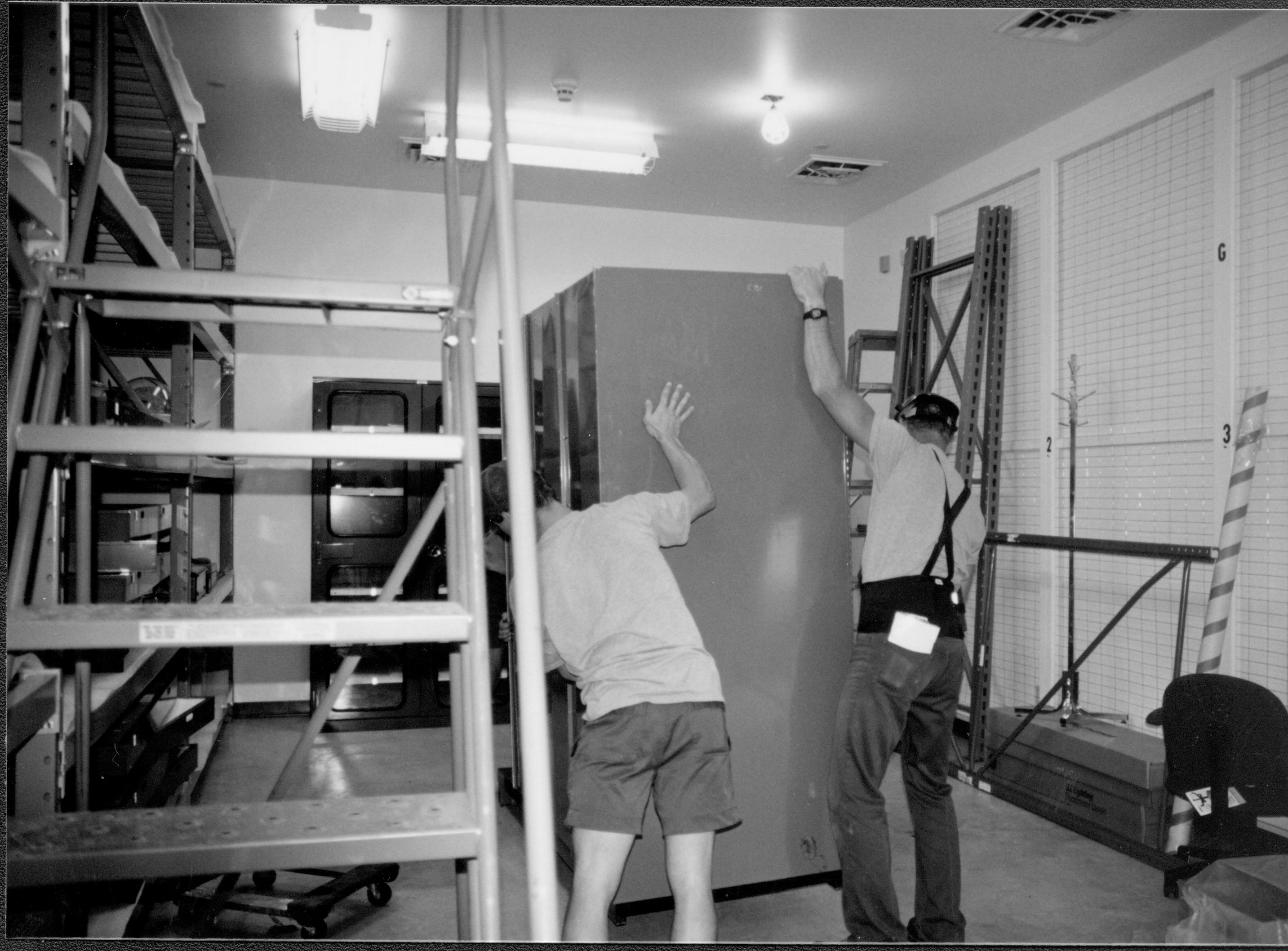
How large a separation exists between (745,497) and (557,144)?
2.48 m

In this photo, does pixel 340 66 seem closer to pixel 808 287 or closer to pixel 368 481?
pixel 808 287

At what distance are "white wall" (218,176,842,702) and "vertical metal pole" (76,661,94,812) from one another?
3.12 meters

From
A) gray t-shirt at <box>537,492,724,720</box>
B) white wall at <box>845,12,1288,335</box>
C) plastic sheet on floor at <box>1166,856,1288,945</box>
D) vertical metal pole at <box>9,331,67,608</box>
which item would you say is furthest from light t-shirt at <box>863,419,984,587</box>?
white wall at <box>845,12,1288,335</box>

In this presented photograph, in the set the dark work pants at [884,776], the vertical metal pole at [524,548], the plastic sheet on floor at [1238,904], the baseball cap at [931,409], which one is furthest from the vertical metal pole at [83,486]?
the plastic sheet on floor at [1238,904]

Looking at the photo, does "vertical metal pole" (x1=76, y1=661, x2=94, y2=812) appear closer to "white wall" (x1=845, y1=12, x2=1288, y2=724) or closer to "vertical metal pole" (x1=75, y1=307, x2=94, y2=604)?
"vertical metal pole" (x1=75, y1=307, x2=94, y2=604)

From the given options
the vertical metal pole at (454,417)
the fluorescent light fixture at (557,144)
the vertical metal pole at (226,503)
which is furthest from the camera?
the vertical metal pole at (226,503)

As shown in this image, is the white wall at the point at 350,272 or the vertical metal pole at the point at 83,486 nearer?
the vertical metal pole at the point at 83,486

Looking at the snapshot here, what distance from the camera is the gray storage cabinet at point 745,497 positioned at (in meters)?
2.79

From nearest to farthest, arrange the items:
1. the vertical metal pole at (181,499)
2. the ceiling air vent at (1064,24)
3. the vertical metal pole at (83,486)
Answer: the vertical metal pole at (83,486) → the vertical metal pole at (181,499) → the ceiling air vent at (1064,24)

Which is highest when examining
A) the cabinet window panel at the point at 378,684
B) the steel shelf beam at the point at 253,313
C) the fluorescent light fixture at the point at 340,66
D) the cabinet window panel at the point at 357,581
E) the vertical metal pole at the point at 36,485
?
the fluorescent light fixture at the point at 340,66

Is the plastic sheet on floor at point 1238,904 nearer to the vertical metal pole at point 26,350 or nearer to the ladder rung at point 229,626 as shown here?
the ladder rung at point 229,626

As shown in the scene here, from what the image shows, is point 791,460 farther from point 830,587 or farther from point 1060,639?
point 1060,639

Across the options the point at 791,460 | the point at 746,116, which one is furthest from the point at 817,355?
the point at 746,116

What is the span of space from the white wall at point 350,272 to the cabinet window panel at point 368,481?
0.57 ft
